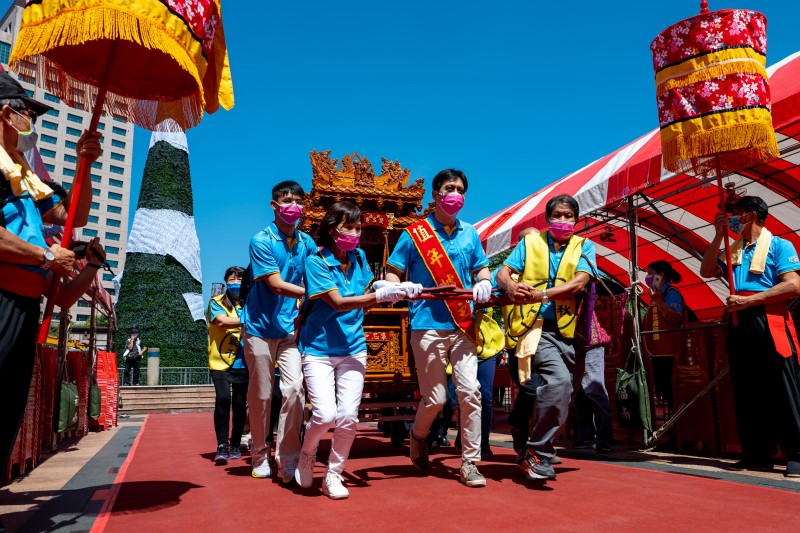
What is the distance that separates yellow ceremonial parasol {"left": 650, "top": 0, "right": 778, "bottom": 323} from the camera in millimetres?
4848

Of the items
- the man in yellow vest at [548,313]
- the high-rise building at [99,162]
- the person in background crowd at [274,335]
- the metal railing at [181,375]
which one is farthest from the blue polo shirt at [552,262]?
the high-rise building at [99,162]

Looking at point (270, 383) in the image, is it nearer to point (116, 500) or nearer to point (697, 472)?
point (116, 500)

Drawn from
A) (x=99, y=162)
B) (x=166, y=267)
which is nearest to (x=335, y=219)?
(x=166, y=267)

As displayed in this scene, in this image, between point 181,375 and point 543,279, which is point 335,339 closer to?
point 543,279

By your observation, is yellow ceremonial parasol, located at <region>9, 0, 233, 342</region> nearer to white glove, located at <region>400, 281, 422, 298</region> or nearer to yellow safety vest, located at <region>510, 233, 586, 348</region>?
white glove, located at <region>400, 281, 422, 298</region>

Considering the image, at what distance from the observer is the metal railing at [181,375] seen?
80.0 feet

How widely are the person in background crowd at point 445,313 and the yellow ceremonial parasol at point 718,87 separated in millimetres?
2036

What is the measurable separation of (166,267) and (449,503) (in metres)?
26.1

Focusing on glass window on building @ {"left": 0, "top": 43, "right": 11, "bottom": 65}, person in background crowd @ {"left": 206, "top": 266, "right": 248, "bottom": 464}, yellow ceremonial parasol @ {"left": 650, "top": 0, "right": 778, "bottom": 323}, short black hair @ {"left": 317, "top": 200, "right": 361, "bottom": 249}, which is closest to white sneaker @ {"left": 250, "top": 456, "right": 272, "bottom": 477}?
person in background crowd @ {"left": 206, "top": 266, "right": 248, "bottom": 464}

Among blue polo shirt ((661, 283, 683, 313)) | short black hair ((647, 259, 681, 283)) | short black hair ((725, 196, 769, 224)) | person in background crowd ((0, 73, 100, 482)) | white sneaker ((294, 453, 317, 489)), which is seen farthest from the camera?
short black hair ((647, 259, 681, 283))

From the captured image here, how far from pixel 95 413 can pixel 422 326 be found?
7.84 m

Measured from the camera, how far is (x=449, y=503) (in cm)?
351

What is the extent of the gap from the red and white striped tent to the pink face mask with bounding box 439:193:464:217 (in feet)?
9.07

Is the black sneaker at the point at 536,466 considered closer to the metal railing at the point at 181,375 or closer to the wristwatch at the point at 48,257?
the wristwatch at the point at 48,257
